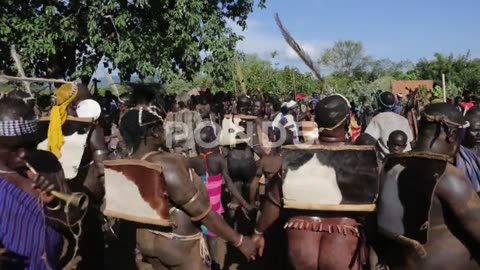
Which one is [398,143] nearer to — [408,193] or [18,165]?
[408,193]

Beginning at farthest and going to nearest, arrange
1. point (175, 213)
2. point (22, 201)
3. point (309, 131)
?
point (309, 131) → point (175, 213) → point (22, 201)

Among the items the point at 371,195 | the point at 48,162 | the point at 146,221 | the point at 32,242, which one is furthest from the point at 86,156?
the point at 371,195

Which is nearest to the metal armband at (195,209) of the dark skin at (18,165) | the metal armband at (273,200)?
the metal armband at (273,200)

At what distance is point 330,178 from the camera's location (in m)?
3.37

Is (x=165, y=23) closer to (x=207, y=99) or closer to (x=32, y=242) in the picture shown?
(x=207, y=99)

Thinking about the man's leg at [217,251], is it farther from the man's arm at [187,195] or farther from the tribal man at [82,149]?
the man's arm at [187,195]

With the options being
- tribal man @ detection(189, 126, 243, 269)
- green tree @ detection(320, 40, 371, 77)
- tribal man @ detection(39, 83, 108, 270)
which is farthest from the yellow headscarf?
green tree @ detection(320, 40, 371, 77)

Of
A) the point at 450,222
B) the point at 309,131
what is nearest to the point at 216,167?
the point at 309,131

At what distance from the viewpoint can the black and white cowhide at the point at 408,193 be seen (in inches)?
114

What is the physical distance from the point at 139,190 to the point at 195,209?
36 centimetres

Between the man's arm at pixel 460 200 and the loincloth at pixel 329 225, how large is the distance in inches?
26.0

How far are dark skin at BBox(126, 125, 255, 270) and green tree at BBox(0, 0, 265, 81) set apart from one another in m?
9.77

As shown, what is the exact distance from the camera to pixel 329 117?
3.42 meters

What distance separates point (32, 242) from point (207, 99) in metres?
11.0
